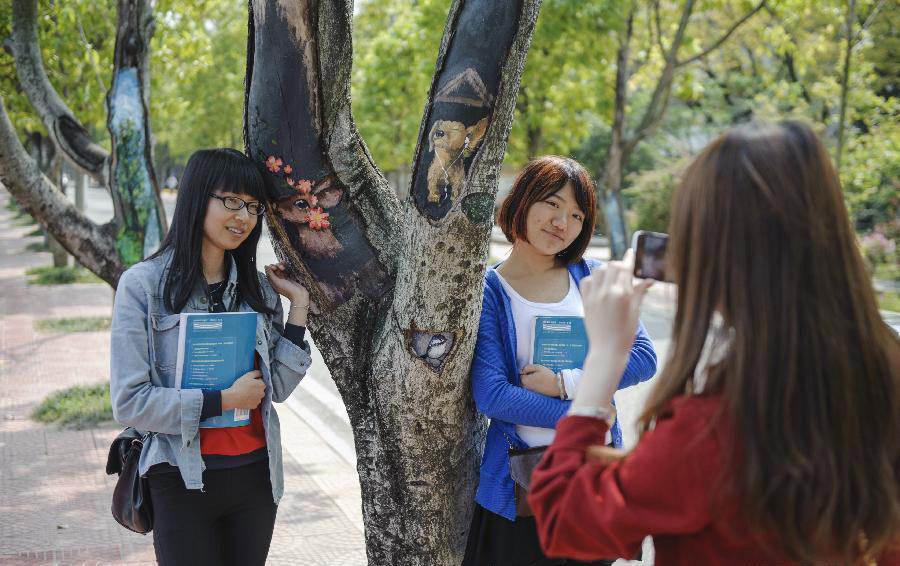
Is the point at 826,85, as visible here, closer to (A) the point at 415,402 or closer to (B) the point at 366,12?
(B) the point at 366,12

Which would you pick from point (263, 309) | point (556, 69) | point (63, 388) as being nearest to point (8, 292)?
point (63, 388)

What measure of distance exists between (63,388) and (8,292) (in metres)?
7.63

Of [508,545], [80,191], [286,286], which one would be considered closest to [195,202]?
[286,286]

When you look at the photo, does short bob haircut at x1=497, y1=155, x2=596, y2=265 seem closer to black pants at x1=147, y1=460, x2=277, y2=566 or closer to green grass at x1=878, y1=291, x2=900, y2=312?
black pants at x1=147, y1=460, x2=277, y2=566

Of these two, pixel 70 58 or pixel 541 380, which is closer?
pixel 541 380

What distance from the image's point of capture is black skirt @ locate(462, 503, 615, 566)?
2707 millimetres

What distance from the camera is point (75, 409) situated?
733cm

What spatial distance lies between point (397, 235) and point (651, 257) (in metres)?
1.43

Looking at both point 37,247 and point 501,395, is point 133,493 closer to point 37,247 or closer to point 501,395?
point 501,395

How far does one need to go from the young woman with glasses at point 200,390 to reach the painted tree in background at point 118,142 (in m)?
3.01

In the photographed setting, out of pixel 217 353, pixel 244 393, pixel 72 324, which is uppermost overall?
pixel 217 353

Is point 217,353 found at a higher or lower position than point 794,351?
lower

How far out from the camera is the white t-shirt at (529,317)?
9.14 feet

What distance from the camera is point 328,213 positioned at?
2.94 metres
